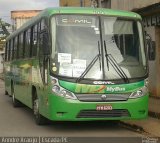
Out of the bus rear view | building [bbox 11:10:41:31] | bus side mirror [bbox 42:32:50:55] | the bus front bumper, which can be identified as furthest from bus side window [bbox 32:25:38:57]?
building [bbox 11:10:41:31]

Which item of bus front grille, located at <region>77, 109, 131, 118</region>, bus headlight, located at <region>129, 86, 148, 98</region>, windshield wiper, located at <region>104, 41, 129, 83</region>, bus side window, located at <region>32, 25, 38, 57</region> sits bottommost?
bus front grille, located at <region>77, 109, 131, 118</region>

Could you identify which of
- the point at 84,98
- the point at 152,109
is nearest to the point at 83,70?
the point at 84,98

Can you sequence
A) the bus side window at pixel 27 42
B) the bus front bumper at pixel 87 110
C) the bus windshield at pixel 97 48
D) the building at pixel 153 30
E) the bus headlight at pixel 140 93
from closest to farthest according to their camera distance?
the bus front bumper at pixel 87 110 → the bus windshield at pixel 97 48 → the bus headlight at pixel 140 93 → the bus side window at pixel 27 42 → the building at pixel 153 30

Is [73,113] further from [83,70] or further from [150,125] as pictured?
[150,125]

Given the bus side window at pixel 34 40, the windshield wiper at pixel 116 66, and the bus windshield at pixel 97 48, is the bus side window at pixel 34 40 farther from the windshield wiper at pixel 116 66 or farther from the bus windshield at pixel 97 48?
the windshield wiper at pixel 116 66

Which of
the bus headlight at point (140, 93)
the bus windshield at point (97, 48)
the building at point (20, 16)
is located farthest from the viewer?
the building at point (20, 16)

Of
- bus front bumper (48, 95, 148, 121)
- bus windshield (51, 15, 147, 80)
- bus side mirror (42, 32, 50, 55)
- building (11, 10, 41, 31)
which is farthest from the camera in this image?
building (11, 10, 41, 31)

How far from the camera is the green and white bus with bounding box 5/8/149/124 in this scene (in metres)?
11.1

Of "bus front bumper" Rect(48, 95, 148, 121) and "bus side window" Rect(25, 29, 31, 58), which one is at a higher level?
"bus side window" Rect(25, 29, 31, 58)

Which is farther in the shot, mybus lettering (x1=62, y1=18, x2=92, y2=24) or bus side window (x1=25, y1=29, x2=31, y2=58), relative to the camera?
bus side window (x1=25, y1=29, x2=31, y2=58)

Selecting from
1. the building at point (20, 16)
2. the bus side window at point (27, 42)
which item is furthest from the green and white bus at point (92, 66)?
the building at point (20, 16)

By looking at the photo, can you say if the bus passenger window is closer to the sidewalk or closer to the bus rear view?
the bus rear view

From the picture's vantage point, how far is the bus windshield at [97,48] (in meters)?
11.3

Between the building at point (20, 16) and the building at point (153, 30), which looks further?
the building at point (20, 16)
